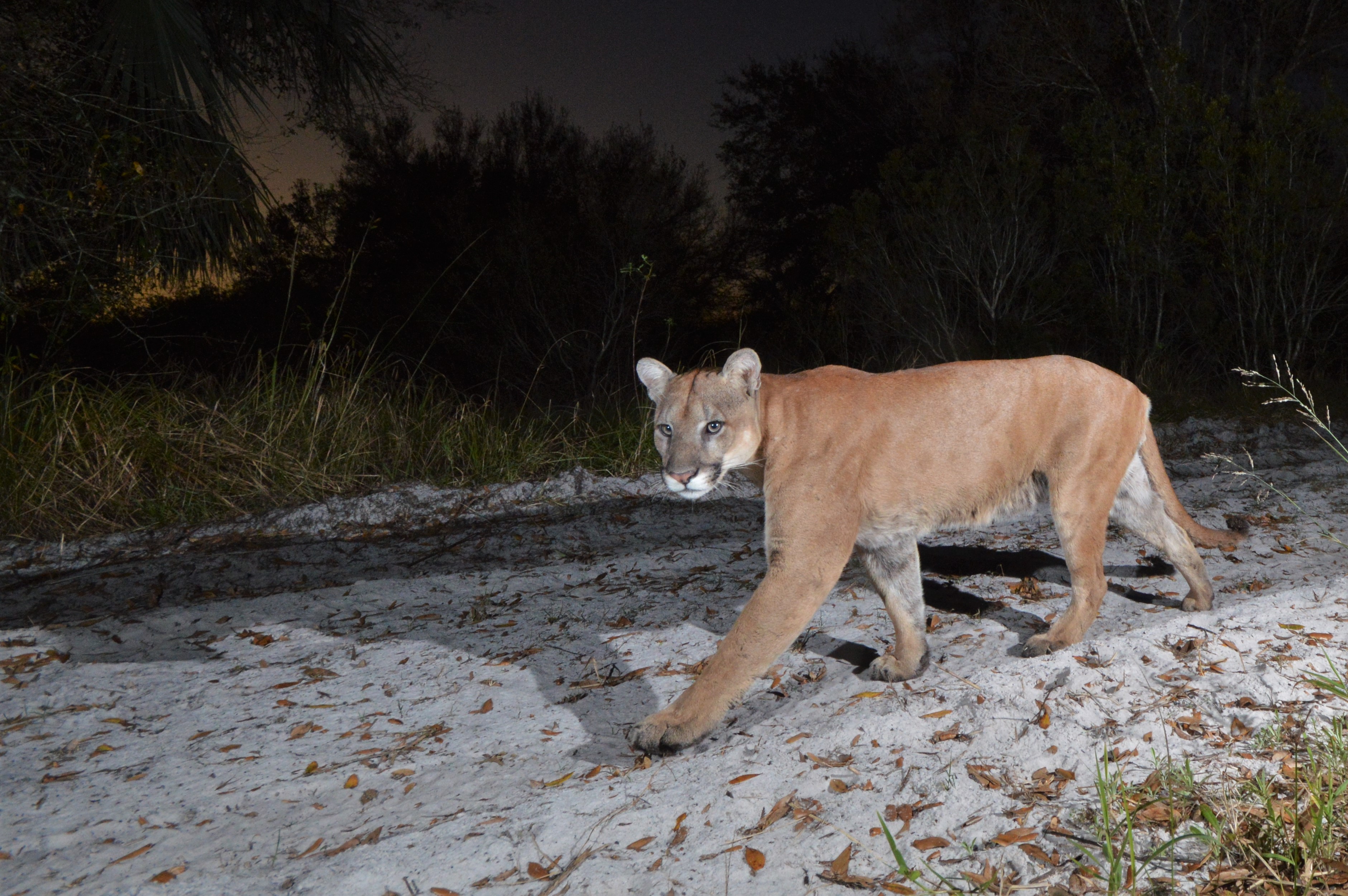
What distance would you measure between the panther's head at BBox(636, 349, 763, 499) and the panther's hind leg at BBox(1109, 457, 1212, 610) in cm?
169

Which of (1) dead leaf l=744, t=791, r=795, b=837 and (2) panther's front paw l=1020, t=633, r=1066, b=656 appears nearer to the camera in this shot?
(1) dead leaf l=744, t=791, r=795, b=837

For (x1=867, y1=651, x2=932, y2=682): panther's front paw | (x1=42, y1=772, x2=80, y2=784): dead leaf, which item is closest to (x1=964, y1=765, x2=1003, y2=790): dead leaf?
(x1=867, y1=651, x2=932, y2=682): panther's front paw

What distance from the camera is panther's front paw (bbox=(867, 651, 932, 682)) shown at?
11.6 ft

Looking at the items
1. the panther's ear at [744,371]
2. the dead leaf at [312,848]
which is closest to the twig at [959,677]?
the panther's ear at [744,371]

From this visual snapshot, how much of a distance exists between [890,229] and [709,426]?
42.0 feet

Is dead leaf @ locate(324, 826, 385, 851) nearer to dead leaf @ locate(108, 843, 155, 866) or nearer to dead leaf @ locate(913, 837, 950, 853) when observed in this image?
dead leaf @ locate(108, 843, 155, 866)

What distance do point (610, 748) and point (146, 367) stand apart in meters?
12.6

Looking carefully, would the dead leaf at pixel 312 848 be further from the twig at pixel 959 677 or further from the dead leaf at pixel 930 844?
the twig at pixel 959 677

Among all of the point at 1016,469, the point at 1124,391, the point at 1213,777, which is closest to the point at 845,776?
the point at 1213,777

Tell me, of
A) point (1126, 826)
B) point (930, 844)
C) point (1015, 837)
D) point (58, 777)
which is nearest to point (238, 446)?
point (58, 777)

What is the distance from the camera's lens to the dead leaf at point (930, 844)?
98.7 inches

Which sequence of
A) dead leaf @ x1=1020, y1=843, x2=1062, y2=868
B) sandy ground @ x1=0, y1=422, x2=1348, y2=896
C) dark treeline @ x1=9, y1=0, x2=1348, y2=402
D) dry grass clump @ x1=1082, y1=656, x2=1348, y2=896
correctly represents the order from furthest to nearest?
1. dark treeline @ x1=9, y1=0, x2=1348, y2=402
2. sandy ground @ x1=0, y1=422, x2=1348, y2=896
3. dead leaf @ x1=1020, y1=843, x2=1062, y2=868
4. dry grass clump @ x1=1082, y1=656, x2=1348, y2=896

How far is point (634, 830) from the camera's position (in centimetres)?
270

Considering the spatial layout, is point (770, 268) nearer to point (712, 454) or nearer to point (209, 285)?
point (209, 285)
